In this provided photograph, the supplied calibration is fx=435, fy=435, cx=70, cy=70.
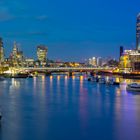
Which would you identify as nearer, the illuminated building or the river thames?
the river thames

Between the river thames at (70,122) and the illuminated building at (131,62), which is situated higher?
the illuminated building at (131,62)

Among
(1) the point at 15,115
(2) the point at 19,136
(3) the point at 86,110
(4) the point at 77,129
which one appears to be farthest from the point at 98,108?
(2) the point at 19,136

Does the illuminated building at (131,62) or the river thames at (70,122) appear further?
the illuminated building at (131,62)

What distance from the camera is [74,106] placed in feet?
82.4

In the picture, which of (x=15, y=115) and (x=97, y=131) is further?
(x=15, y=115)

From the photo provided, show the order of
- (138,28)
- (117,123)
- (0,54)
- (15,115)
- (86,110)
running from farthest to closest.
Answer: (138,28), (0,54), (86,110), (15,115), (117,123)

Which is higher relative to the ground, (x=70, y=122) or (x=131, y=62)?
(x=131, y=62)

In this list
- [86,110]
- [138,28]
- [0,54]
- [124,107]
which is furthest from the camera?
[138,28]

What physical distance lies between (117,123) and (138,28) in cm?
9475

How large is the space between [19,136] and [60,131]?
179 centimetres

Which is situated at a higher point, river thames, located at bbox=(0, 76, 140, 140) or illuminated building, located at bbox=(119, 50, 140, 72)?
illuminated building, located at bbox=(119, 50, 140, 72)

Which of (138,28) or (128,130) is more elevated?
(138,28)

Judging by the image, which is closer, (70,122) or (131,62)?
(70,122)

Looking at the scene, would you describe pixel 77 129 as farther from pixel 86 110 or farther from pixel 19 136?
pixel 86 110
